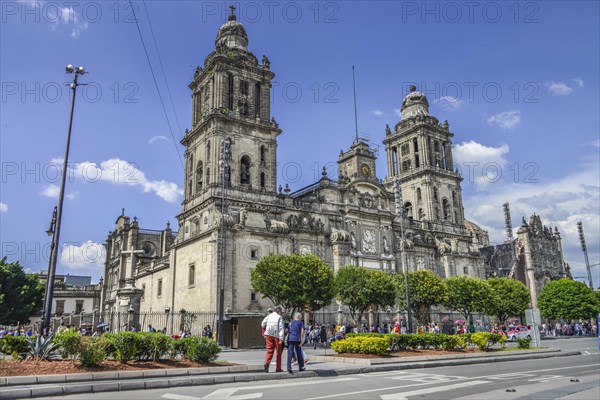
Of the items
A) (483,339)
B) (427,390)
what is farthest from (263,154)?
(427,390)

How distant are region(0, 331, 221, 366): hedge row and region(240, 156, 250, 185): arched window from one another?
30295 mm

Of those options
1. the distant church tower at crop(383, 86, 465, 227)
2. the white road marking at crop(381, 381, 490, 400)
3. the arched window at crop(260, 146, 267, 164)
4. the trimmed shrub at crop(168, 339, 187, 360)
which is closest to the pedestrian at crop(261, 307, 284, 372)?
the trimmed shrub at crop(168, 339, 187, 360)

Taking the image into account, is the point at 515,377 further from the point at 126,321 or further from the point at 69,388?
the point at 126,321

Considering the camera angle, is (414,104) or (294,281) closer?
(294,281)

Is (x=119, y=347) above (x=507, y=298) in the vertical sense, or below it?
below

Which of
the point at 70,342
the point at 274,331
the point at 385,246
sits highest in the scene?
the point at 385,246

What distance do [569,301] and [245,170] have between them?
4273cm

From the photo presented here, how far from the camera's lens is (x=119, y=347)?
13.1 meters

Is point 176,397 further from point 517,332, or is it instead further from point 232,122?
point 517,332

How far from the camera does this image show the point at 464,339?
23500 millimetres

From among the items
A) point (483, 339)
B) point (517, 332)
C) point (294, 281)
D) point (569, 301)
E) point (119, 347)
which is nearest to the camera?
point (119, 347)

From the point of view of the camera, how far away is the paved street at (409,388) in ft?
33.0

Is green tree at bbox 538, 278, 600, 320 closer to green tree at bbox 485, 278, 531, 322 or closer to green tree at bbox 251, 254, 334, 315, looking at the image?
green tree at bbox 485, 278, 531, 322

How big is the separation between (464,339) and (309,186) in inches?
1214
